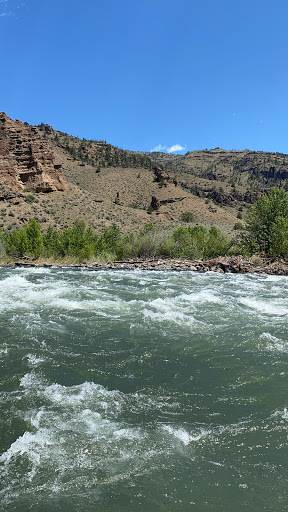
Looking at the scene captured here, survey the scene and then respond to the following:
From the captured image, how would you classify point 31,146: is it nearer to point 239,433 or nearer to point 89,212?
point 89,212

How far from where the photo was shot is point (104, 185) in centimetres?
7925

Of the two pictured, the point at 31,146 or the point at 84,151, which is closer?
the point at 31,146

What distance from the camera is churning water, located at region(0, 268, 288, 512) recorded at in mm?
2924

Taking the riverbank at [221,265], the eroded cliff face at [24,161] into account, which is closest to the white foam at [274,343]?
the riverbank at [221,265]

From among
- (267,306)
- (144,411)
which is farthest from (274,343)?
(144,411)

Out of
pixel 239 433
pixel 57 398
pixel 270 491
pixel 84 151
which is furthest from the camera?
pixel 84 151

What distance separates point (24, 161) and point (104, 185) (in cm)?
2425

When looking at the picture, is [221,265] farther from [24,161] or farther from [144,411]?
[24,161]

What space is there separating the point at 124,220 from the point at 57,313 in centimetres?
5157

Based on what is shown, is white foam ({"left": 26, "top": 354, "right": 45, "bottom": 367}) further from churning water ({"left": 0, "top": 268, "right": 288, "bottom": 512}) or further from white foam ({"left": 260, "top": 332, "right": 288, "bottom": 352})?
white foam ({"left": 260, "top": 332, "right": 288, "bottom": 352})

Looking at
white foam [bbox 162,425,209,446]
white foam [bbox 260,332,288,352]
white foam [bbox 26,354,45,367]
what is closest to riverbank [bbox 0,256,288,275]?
white foam [bbox 260,332,288,352]

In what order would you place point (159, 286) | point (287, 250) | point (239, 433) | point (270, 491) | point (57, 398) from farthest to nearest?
1. point (287, 250)
2. point (159, 286)
3. point (57, 398)
4. point (239, 433)
5. point (270, 491)

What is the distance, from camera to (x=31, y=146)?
59.0 metres

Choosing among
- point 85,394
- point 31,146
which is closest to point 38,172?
point 31,146
